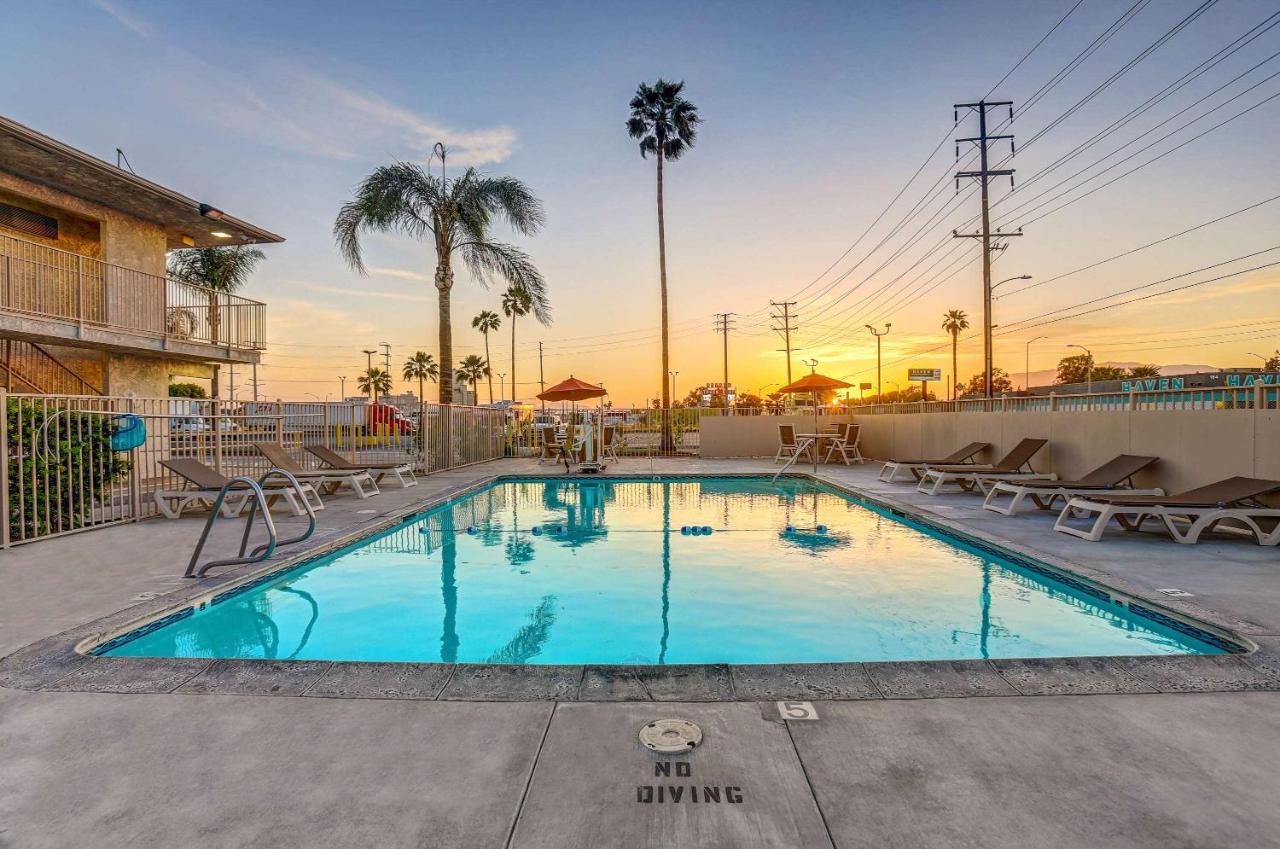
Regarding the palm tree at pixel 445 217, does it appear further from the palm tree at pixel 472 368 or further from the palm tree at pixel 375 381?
the palm tree at pixel 375 381

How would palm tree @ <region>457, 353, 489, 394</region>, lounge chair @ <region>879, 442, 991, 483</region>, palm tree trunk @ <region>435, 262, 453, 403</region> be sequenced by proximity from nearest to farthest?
lounge chair @ <region>879, 442, 991, 483</region> < palm tree trunk @ <region>435, 262, 453, 403</region> < palm tree @ <region>457, 353, 489, 394</region>

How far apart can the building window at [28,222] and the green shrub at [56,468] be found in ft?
22.6

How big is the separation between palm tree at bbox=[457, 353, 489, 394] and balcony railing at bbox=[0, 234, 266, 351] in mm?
46962

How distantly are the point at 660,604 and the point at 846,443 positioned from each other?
1263cm

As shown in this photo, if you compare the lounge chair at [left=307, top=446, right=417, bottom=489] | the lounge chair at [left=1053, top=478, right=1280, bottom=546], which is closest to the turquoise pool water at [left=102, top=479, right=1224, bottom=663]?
the lounge chair at [left=1053, top=478, right=1280, bottom=546]

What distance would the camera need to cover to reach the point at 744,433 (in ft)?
62.6

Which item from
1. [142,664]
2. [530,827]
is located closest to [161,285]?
[142,664]

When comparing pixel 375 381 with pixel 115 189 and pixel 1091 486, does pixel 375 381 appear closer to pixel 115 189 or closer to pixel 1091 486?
pixel 115 189

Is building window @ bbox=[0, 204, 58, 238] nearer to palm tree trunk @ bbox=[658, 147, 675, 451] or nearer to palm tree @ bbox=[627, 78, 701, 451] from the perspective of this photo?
palm tree trunk @ bbox=[658, 147, 675, 451]

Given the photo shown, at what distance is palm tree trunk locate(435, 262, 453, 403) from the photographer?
16016 mm

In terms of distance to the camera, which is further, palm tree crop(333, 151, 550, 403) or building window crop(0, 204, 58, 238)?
palm tree crop(333, 151, 550, 403)

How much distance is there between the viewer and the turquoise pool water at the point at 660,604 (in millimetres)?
4195

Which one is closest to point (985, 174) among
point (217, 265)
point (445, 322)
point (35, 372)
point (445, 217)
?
point (445, 217)

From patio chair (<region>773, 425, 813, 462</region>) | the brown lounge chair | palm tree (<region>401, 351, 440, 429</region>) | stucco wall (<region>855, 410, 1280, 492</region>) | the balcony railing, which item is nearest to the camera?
stucco wall (<region>855, 410, 1280, 492</region>)
